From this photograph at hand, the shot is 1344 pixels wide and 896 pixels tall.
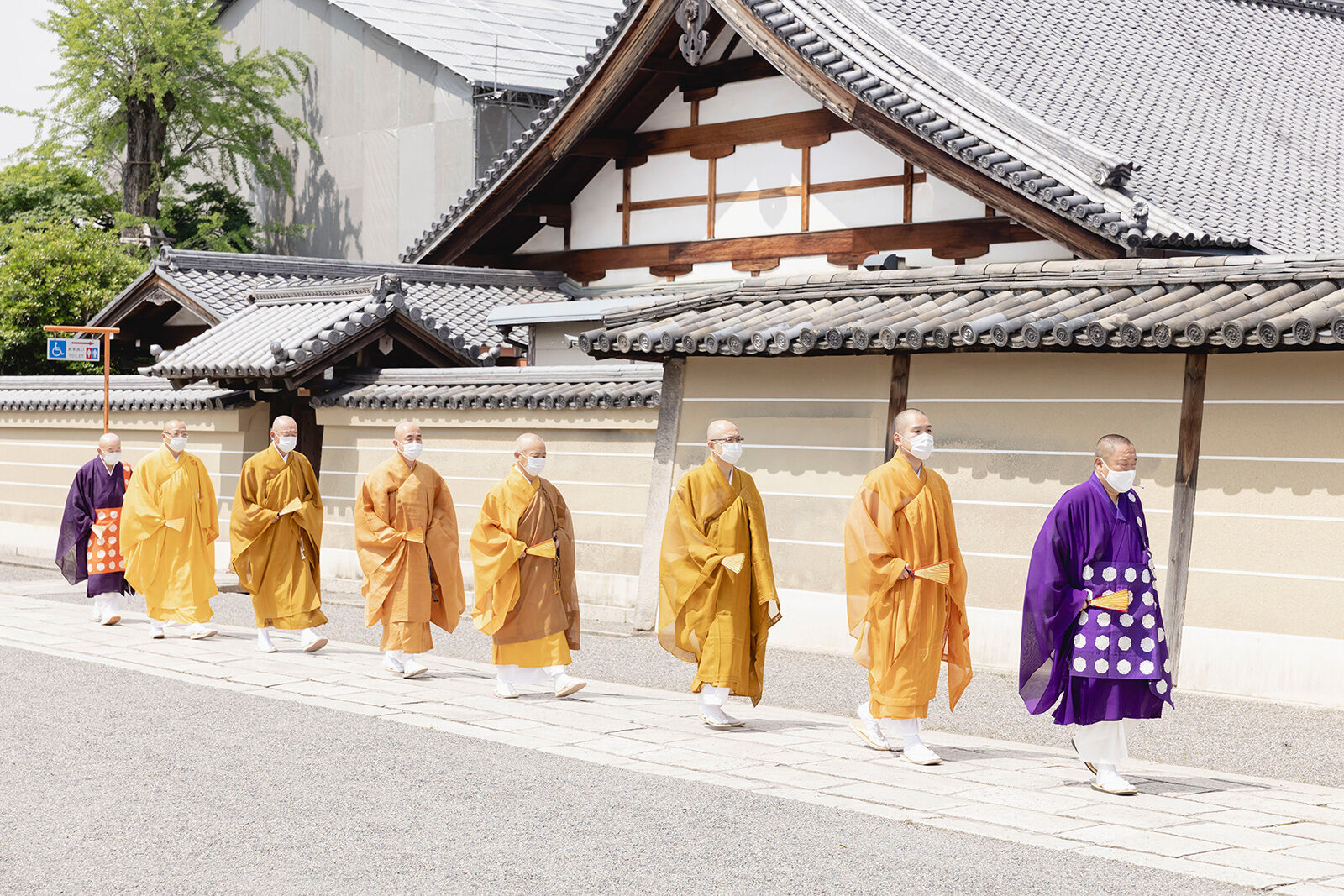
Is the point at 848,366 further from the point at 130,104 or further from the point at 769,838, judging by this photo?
the point at 130,104

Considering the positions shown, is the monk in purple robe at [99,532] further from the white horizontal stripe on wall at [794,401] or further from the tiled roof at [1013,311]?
the white horizontal stripe on wall at [794,401]

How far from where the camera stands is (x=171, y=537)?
12.5m

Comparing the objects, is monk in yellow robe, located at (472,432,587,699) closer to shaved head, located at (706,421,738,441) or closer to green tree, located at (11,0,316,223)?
shaved head, located at (706,421,738,441)

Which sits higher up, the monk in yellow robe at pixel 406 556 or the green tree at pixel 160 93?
the green tree at pixel 160 93

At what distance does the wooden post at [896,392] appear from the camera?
→ 11.5 metres

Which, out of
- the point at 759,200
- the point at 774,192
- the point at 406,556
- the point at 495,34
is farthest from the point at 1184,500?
the point at 495,34

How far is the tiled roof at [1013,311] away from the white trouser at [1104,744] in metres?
2.90

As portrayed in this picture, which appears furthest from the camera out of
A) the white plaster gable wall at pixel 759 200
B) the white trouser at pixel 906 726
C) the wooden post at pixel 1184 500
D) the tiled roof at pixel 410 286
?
the tiled roof at pixel 410 286

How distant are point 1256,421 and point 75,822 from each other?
7.10 meters

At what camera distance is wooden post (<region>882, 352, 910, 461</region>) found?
1148cm

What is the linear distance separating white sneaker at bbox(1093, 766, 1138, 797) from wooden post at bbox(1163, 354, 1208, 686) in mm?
3060

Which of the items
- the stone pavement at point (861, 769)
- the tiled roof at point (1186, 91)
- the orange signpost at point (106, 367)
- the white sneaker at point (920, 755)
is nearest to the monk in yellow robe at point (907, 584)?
the white sneaker at point (920, 755)

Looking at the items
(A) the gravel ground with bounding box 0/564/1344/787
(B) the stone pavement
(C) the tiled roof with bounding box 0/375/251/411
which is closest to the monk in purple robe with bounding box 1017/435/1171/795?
(B) the stone pavement

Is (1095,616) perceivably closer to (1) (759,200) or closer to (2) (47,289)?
(1) (759,200)
